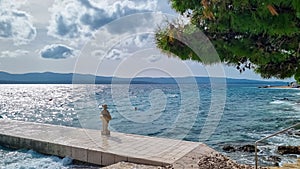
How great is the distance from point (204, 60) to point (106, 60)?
3.12 meters

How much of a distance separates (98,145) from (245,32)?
5.77 metres

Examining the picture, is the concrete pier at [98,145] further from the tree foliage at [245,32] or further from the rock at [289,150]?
the rock at [289,150]

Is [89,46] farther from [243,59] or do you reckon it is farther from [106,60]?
[243,59]

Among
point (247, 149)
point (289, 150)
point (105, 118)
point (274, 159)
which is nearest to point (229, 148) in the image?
point (247, 149)

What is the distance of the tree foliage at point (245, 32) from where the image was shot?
2.50 m

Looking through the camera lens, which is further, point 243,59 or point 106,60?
point 106,60

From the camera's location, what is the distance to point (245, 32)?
2.96m

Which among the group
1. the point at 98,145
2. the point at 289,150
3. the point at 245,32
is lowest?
the point at 289,150

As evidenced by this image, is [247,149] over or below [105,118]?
below

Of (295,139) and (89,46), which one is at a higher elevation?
(89,46)

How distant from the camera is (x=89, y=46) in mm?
5938

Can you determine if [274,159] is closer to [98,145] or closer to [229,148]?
[229,148]

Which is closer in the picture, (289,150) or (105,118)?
(105,118)

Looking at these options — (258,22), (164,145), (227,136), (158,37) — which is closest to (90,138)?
(164,145)
